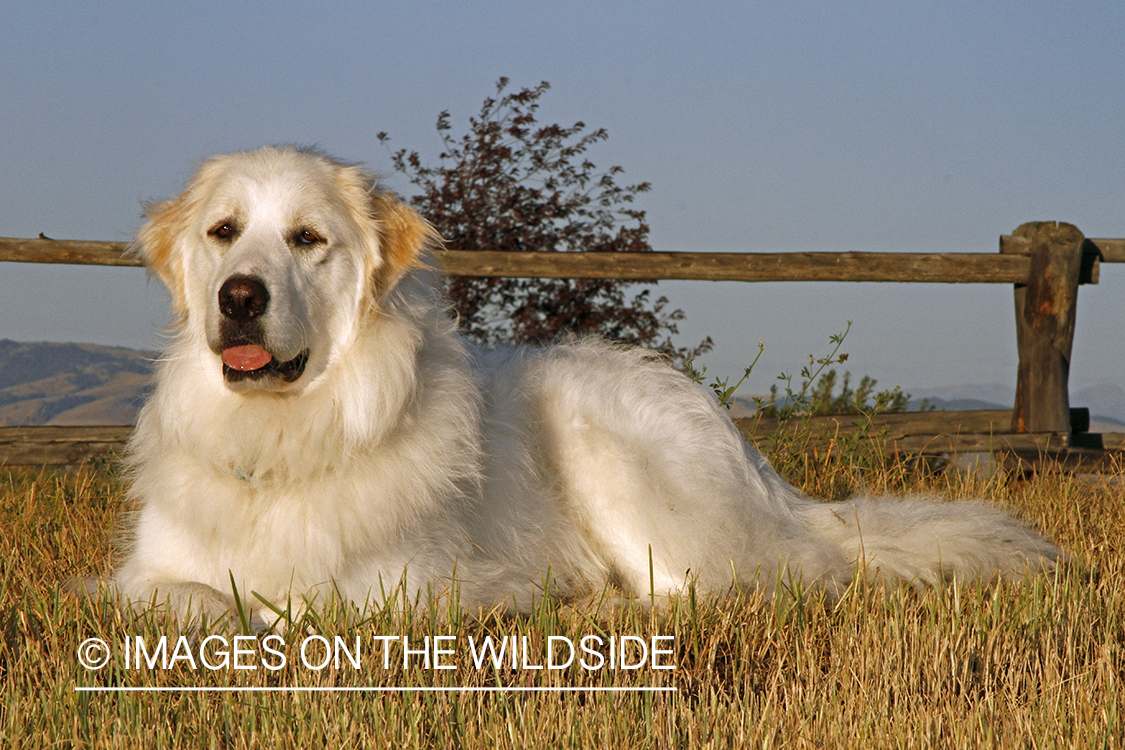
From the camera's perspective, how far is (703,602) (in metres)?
3.02

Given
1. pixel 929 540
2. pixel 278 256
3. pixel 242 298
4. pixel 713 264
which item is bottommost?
pixel 929 540

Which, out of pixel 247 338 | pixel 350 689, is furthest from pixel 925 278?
pixel 350 689

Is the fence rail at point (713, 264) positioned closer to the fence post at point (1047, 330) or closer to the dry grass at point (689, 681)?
the fence post at point (1047, 330)

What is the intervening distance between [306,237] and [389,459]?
2.28ft

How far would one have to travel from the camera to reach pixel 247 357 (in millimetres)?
2805

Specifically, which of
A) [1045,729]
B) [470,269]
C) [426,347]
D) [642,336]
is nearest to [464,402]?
[426,347]

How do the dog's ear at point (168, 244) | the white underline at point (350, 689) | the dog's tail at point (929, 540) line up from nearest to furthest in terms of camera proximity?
1. the white underline at point (350, 689)
2. the dog's ear at point (168, 244)
3. the dog's tail at point (929, 540)

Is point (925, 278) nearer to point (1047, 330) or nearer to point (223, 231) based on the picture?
point (1047, 330)

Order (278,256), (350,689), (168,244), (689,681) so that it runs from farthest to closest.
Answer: (168,244) < (278,256) < (689,681) < (350,689)

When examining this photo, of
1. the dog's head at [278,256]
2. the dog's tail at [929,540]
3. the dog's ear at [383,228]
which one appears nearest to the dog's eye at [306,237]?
the dog's head at [278,256]

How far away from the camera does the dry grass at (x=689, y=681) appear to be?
2.05m

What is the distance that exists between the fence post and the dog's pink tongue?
5.40 m

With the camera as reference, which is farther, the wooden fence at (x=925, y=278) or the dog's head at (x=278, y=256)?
the wooden fence at (x=925, y=278)

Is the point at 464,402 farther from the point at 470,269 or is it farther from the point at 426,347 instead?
the point at 470,269
